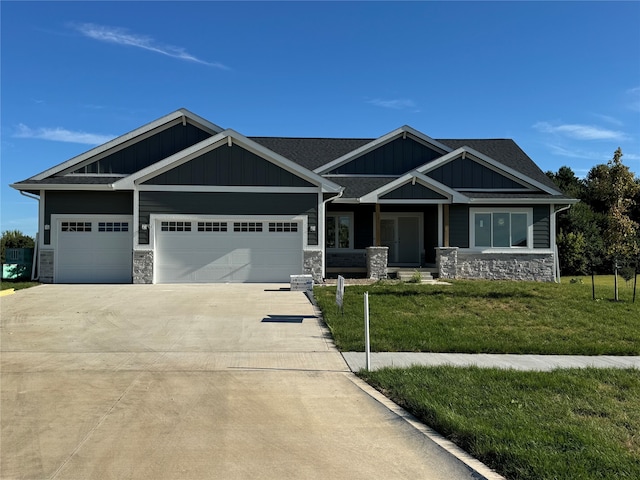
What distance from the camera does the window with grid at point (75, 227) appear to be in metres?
18.4

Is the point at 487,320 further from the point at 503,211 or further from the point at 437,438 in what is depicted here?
the point at 503,211

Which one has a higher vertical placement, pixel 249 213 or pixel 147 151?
pixel 147 151

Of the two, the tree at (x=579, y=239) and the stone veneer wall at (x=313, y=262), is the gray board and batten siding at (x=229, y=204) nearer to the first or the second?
the stone veneer wall at (x=313, y=262)

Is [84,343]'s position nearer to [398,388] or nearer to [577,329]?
Result: [398,388]

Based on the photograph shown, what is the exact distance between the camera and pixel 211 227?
59.2ft

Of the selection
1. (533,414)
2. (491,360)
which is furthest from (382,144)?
(533,414)

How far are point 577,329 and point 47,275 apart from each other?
16743 mm

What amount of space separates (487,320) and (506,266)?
34.1ft

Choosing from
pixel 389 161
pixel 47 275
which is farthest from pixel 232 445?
pixel 389 161

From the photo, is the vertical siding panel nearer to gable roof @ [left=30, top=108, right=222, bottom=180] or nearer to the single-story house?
the single-story house

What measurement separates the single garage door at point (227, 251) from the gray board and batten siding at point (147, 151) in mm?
3317

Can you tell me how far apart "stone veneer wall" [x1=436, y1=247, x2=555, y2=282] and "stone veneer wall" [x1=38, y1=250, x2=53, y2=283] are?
1521 centimetres

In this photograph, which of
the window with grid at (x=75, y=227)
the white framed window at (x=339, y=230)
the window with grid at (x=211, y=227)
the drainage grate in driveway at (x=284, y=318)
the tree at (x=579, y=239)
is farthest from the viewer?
the tree at (x=579, y=239)

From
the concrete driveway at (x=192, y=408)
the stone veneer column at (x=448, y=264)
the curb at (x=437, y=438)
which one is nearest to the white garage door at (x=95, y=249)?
the concrete driveway at (x=192, y=408)
